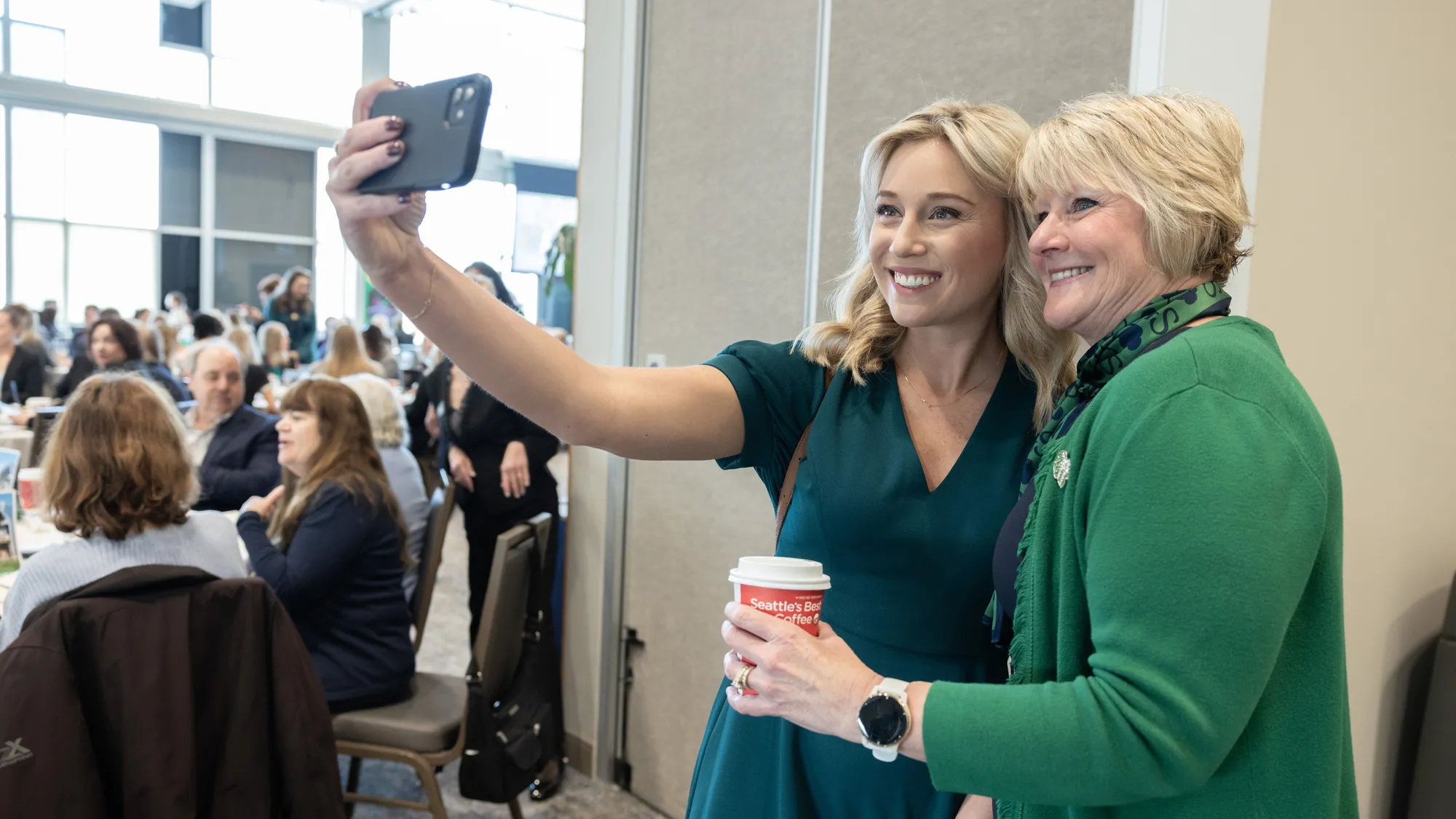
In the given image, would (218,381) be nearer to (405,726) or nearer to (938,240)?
(405,726)

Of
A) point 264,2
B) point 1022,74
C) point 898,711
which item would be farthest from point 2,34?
point 898,711

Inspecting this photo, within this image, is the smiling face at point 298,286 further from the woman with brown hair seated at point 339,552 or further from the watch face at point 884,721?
the watch face at point 884,721

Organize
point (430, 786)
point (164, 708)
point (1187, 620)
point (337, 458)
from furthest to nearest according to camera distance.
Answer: point (337, 458), point (430, 786), point (164, 708), point (1187, 620)

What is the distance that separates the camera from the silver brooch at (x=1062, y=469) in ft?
2.84

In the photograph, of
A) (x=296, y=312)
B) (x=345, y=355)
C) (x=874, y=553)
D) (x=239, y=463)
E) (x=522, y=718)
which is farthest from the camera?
(x=296, y=312)

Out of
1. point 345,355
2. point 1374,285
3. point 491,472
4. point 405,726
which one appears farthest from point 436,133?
point 345,355

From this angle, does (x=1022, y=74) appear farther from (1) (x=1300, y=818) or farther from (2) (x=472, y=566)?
(2) (x=472, y=566)

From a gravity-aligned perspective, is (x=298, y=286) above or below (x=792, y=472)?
above

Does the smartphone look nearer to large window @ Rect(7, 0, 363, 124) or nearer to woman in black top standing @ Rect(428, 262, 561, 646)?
woman in black top standing @ Rect(428, 262, 561, 646)

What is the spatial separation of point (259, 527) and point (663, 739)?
4.24ft

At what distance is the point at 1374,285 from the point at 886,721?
152 cm

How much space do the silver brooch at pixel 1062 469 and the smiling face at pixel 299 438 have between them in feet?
7.47

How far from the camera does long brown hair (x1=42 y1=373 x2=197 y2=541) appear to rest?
6.93 ft

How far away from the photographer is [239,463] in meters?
3.69
